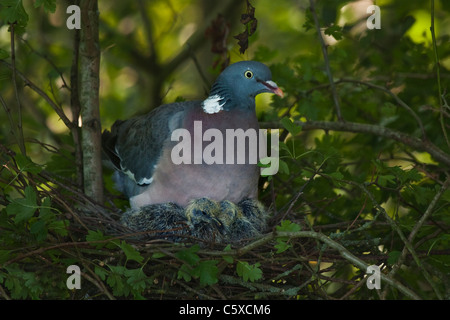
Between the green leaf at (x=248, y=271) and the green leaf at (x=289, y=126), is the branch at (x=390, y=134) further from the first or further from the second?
the green leaf at (x=248, y=271)

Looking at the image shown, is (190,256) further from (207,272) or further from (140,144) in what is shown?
(140,144)

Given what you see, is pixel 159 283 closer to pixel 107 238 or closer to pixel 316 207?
pixel 107 238

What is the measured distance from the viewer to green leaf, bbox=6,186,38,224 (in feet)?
9.96

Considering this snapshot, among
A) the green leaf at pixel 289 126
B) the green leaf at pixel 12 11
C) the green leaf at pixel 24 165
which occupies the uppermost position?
the green leaf at pixel 12 11

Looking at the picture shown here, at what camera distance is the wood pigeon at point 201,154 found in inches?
157

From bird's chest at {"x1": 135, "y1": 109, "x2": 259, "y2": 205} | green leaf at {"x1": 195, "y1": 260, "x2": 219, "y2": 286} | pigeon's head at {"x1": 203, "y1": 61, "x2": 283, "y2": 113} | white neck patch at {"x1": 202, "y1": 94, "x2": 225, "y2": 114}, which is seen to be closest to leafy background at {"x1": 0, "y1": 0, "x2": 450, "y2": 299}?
green leaf at {"x1": 195, "y1": 260, "x2": 219, "y2": 286}

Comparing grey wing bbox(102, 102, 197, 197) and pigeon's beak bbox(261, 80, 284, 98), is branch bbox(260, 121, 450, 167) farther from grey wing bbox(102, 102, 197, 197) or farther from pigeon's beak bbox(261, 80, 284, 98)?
grey wing bbox(102, 102, 197, 197)

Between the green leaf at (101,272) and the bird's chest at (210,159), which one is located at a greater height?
the bird's chest at (210,159)

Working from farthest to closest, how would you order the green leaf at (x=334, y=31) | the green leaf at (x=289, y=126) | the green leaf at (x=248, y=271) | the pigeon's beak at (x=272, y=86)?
the green leaf at (x=334, y=31)
the pigeon's beak at (x=272, y=86)
the green leaf at (x=289, y=126)
the green leaf at (x=248, y=271)

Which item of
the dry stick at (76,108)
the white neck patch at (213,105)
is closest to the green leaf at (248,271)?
the white neck patch at (213,105)

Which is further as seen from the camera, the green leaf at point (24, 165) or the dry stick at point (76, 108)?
the dry stick at point (76, 108)

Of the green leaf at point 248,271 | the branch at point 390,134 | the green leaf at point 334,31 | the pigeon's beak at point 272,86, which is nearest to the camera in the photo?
the green leaf at point 248,271

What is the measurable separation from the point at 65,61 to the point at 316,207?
3.41m
